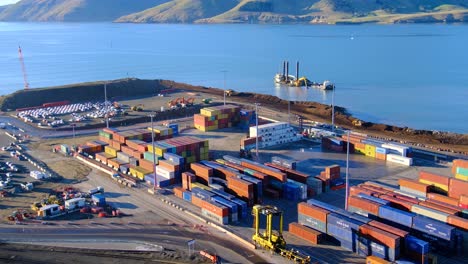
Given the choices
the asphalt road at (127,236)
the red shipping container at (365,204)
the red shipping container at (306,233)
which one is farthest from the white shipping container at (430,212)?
the asphalt road at (127,236)

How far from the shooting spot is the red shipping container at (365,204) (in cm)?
3397

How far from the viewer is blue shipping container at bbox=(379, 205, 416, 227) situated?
32.1 meters

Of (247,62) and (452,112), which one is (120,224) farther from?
(247,62)

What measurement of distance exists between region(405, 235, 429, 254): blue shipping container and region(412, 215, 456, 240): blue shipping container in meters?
1.80

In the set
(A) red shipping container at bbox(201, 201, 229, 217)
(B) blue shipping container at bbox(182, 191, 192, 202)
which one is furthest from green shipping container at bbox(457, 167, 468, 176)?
(B) blue shipping container at bbox(182, 191, 192, 202)

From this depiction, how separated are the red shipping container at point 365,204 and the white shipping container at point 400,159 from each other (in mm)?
16131

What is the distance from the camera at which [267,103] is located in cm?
8562

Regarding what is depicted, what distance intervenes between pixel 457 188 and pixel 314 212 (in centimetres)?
1268

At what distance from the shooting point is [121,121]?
7094 centimetres

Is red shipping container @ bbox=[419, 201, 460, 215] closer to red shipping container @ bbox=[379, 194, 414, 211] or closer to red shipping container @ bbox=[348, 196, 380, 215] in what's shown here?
red shipping container @ bbox=[379, 194, 414, 211]

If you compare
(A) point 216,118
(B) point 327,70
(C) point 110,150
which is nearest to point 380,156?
(A) point 216,118

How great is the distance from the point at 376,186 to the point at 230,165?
12.9 m

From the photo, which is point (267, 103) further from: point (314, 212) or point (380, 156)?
point (314, 212)

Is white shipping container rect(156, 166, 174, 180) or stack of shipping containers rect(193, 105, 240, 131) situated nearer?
white shipping container rect(156, 166, 174, 180)
